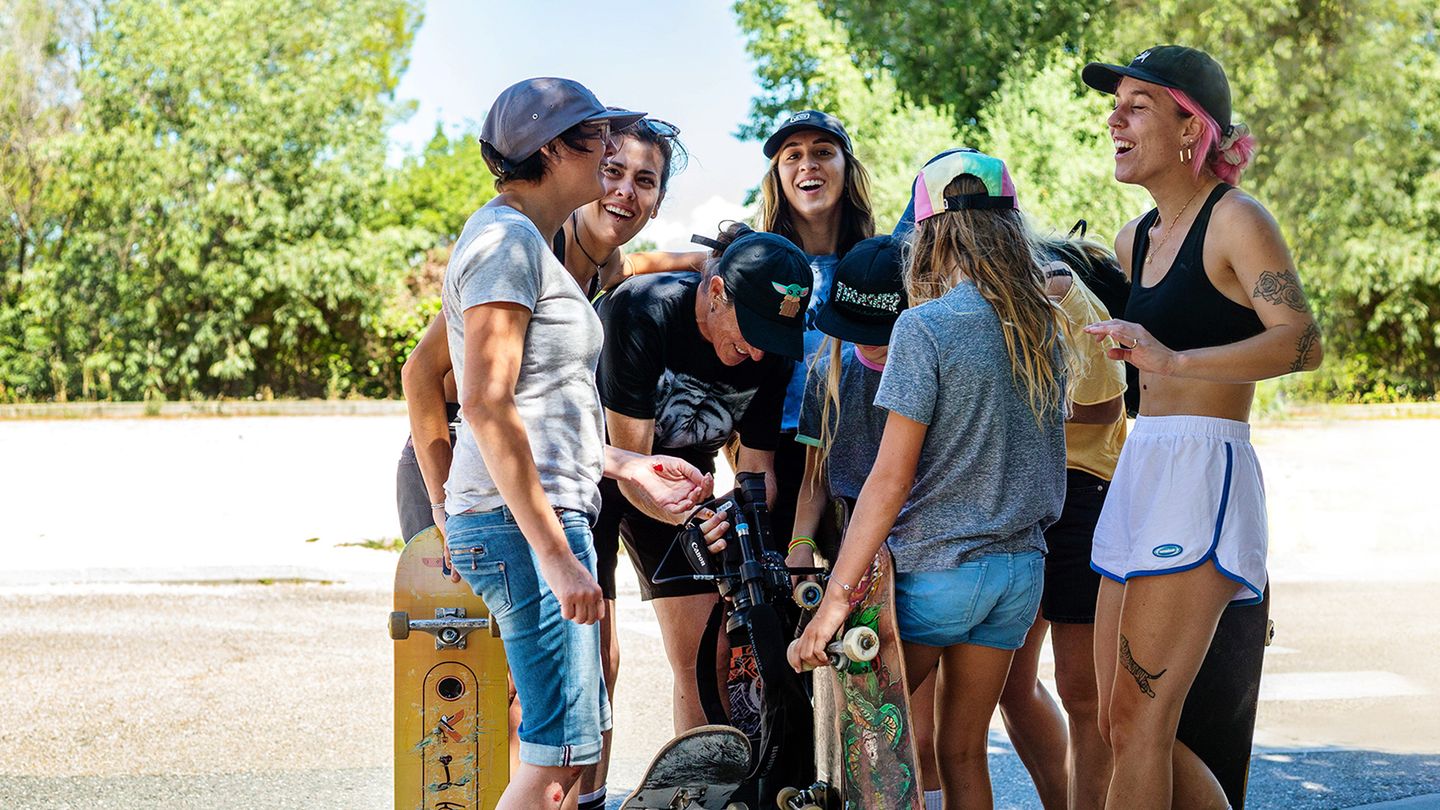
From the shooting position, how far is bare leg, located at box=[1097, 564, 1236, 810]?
2979 mm

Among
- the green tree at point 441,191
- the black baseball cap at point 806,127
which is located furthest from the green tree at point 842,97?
the black baseball cap at point 806,127

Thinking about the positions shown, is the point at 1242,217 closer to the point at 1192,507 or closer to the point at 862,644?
the point at 1192,507

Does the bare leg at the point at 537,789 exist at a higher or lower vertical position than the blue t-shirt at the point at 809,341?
lower

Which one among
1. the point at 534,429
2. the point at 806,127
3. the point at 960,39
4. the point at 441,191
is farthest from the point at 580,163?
the point at 441,191

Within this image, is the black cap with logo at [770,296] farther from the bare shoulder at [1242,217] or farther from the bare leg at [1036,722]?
the bare leg at [1036,722]

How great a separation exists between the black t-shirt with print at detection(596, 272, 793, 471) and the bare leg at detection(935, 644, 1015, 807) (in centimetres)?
88

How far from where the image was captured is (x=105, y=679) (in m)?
6.52

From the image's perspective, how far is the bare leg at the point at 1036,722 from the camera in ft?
12.4

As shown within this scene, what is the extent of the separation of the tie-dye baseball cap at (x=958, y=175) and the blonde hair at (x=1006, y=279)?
13mm

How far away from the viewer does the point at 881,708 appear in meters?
2.99

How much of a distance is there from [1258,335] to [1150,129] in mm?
569

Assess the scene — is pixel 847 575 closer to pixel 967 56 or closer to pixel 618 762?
pixel 618 762

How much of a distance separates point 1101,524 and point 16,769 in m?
4.03

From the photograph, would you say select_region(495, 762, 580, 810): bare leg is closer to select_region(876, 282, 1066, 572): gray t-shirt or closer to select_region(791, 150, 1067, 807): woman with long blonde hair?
select_region(791, 150, 1067, 807): woman with long blonde hair
